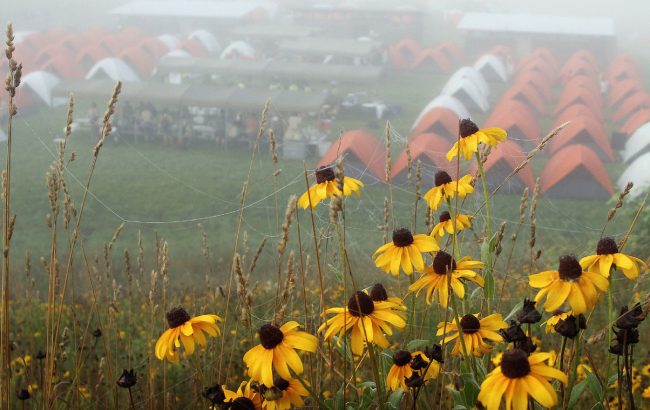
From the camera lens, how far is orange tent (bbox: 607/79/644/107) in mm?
25189

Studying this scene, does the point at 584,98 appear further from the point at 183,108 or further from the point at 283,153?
the point at 183,108

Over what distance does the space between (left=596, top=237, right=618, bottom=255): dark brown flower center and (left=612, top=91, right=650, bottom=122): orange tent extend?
2273 centimetres

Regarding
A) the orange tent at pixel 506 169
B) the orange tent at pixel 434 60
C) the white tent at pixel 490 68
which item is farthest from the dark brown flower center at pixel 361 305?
the orange tent at pixel 434 60

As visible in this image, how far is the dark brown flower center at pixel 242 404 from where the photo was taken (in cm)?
203

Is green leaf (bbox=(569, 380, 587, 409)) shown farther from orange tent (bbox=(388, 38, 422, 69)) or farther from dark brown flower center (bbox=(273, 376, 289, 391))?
orange tent (bbox=(388, 38, 422, 69))

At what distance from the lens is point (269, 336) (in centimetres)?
192

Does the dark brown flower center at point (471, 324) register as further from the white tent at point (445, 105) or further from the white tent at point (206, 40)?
the white tent at point (206, 40)

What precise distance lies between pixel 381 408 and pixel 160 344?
0.69m

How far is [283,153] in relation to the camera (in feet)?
60.1

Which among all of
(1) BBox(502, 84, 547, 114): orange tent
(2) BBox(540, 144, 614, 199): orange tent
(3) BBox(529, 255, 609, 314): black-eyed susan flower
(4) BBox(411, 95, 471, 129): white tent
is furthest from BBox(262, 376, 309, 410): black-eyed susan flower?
(1) BBox(502, 84, 547, 114): orange tent

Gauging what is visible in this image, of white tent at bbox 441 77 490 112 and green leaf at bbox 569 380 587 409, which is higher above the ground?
white tent at bbox 441 77 490 112

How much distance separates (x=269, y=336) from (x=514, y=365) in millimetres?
640

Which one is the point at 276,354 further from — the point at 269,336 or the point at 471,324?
the point at 471,324

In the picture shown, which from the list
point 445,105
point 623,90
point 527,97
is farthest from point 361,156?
point 623,90
